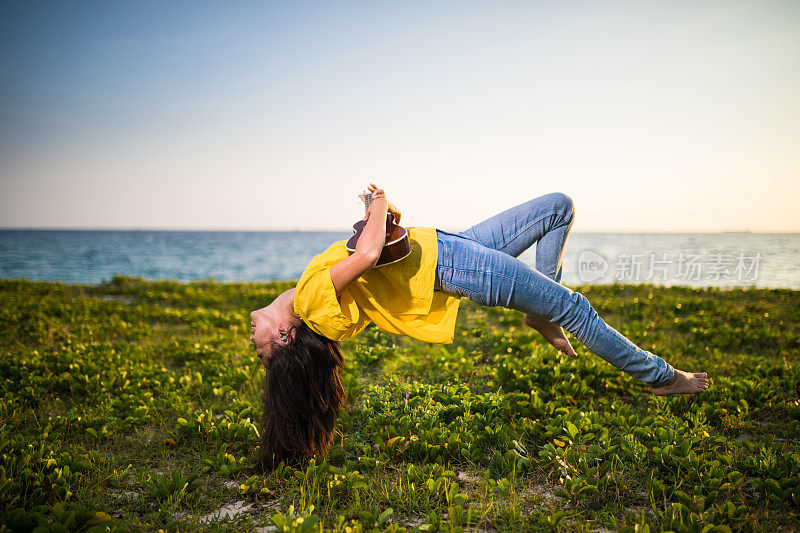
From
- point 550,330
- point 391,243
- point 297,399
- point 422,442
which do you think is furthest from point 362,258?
point 550,330

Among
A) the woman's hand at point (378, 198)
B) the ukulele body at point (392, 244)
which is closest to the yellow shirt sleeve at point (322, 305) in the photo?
the ukulele body at point (392, 244)

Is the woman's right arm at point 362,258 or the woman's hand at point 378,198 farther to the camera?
the woman's hand at point 378,198

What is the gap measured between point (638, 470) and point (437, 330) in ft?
5.61

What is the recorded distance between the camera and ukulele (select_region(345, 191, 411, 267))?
9.48 feet

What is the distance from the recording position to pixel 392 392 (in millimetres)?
4070

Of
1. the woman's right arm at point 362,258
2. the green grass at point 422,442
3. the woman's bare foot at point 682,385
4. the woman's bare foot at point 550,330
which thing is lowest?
the green grass at point 422,442

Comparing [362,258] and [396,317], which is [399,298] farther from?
[362,258]

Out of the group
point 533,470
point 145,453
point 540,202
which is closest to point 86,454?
point 145,453

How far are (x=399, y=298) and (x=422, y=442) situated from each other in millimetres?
1101

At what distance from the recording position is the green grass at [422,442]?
8.63ft

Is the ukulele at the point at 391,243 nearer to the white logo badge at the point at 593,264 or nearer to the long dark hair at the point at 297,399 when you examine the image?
the long dark hair at the point at 297,399

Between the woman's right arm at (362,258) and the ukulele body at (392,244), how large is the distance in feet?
0.40

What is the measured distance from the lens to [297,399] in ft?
10.3
